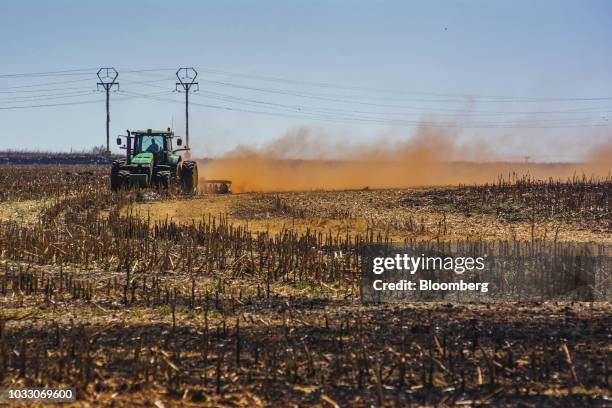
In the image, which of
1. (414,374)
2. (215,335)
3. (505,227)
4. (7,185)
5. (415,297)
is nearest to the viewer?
(414,374)

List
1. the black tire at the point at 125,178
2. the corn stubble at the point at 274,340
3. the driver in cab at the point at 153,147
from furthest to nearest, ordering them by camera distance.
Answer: the driver in cab at the point at 153,147, the black tire at the point at 125,178, the corn stubble at the point at 274,340

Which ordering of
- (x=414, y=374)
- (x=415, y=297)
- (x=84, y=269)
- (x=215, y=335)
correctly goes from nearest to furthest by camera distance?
(x=414, y=374) < (x=215, y=335) < (x=415, y=297) < (x=84, y=269)

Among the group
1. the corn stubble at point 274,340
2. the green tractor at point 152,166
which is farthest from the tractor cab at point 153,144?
the corn stubble at point 274,340

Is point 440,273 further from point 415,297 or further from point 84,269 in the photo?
point 84,269

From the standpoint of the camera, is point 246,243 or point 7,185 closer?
point 246,243

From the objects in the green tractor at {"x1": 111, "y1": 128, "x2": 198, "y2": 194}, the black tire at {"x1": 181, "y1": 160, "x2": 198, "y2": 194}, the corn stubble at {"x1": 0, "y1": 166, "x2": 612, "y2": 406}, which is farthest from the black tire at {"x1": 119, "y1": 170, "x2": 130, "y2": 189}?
the corn stubble at {"x1": 0, "y1": 166, "x2": 612, "y2": 406}

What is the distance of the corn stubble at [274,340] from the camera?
8.10m

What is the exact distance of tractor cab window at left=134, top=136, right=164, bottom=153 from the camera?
32.9 meters

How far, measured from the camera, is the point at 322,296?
12.9 metres

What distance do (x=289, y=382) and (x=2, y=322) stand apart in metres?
4.27

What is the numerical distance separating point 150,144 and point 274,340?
24.5 metres

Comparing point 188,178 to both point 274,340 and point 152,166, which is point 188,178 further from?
point 274,340

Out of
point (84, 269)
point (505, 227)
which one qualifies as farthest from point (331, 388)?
point (505, 227)

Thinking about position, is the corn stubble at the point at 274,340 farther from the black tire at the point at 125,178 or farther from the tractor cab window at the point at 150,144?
the tractor cab window at the point at 150,144
